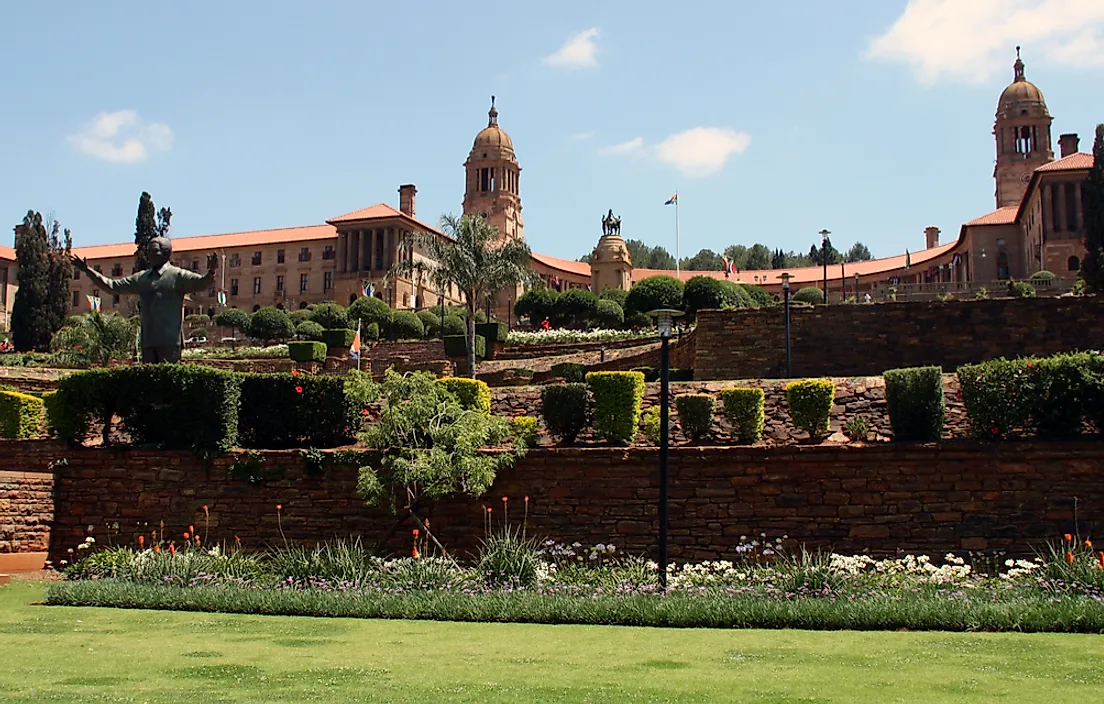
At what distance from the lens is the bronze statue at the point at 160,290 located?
17.2m

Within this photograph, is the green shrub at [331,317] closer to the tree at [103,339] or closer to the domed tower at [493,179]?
the tree at [103,339]

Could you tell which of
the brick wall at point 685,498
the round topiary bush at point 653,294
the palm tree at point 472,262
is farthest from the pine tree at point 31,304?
the brick wall at point 685,498

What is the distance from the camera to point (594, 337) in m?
44.7

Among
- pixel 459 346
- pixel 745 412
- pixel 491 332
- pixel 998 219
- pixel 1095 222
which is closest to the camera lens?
pixel 745 412

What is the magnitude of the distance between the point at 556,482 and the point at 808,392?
420 cm

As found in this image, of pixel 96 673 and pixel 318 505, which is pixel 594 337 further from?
pixel 96 673

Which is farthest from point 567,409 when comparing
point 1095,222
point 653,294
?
point 653,294

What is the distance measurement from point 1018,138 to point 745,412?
83.2 meters

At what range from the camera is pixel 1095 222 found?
46031mm

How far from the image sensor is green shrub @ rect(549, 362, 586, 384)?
29.8m

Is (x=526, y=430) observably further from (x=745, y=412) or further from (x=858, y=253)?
(x=858, y=253)

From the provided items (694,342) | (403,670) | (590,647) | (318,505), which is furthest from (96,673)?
(694,342)

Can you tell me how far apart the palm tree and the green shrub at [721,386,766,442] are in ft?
48.0

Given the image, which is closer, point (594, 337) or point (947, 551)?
point (947, 551)
